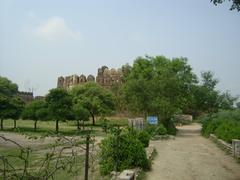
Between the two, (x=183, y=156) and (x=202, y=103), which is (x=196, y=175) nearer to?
(x=183, y=156)

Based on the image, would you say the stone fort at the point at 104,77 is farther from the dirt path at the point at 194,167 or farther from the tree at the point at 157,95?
the dirt path at the point at 194,167

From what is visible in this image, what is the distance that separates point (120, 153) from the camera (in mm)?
14000

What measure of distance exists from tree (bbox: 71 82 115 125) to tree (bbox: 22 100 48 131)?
35.6 ft

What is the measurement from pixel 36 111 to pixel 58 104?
259 centimetres

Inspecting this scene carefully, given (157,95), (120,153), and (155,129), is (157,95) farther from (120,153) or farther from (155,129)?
(120,153)

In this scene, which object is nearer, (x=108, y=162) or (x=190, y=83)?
(x=108, y=162)

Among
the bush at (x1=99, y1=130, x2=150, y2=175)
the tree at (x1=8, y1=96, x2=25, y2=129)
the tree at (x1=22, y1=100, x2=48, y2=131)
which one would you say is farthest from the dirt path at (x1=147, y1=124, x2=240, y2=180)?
the tree at (x1=8, y1=96, x2=25, y2=129)

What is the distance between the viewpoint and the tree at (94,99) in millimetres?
54406

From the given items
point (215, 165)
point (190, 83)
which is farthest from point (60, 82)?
point (215, 165)

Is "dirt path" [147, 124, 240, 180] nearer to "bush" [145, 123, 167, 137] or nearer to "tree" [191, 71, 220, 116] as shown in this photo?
"bush" [145, 123, 167, 137]

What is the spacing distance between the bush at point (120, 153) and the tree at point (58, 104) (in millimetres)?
26310

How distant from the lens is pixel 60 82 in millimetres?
81062

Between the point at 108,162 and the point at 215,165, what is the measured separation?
566 cm

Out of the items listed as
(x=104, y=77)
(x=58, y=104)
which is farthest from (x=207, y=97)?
(x=58, y=104)
